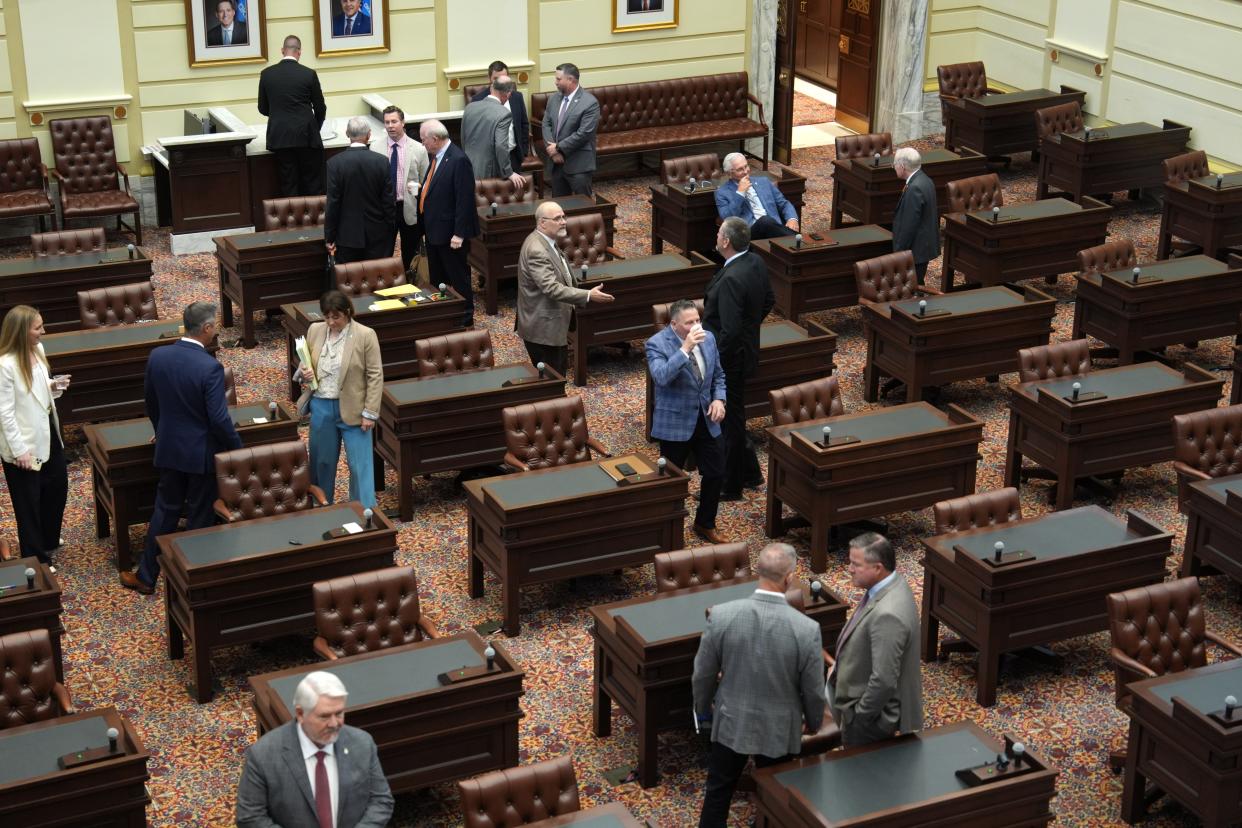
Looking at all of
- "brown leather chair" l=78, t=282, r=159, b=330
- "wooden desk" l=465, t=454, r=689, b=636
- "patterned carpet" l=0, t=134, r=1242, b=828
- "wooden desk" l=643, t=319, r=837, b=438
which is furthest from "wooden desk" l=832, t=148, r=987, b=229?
"brown leather chair" l=78, t=282, r=159, b=330

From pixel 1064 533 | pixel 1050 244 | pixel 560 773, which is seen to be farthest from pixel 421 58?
pixel 560 773

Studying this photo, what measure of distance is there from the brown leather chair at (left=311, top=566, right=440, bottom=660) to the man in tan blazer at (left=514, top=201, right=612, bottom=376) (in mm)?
3194

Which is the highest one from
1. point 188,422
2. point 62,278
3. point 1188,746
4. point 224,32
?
point 224,32

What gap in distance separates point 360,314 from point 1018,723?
18.0 ft

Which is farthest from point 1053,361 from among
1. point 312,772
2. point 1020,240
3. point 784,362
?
point 312,772

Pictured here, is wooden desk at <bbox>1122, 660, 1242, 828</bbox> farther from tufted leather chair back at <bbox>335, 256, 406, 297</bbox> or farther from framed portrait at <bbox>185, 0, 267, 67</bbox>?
framed portrait at <bbox>185, 0, 267, 67</bbox>

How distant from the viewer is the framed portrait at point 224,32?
14938 millimetres

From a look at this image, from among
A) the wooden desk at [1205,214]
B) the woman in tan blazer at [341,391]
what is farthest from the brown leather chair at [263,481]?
the wooden desk at [1205,214]

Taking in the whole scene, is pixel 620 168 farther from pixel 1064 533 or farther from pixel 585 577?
pixel 1064 533

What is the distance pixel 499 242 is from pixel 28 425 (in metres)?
5.12

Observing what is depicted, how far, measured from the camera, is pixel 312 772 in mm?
5812

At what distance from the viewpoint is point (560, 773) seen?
250 inches

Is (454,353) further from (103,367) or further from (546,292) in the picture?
(103,367)

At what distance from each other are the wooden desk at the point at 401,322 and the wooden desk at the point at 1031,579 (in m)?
4.49
